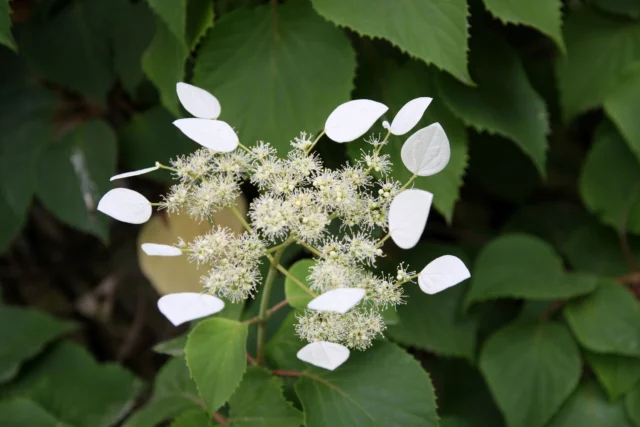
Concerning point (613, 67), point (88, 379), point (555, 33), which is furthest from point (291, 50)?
point (88, 379)

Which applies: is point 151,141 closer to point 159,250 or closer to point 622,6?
point 159,250

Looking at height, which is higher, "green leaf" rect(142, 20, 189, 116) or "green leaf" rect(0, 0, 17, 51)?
"green leaf" rect(0, 0, 17, 51)

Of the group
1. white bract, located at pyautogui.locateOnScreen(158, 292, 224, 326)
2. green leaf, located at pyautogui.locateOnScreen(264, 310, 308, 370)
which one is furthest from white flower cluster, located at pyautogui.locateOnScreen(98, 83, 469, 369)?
green leaf, located at pyautogui.locateOnScreen(264, 310, 308, 370)

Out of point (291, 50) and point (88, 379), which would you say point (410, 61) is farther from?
point (88, 379)

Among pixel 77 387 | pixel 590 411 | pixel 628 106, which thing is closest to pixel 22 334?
pixel 77 387

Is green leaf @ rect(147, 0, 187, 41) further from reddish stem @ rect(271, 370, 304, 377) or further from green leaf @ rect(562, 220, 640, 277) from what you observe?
green leaf @ rect(562, 220, 640, 277)
